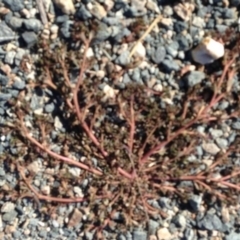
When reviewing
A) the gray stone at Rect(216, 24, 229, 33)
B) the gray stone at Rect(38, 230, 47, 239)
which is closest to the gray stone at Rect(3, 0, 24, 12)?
the gray stone at Rect(216, 24, 229, 33)

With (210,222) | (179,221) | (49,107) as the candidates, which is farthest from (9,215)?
(210,222)

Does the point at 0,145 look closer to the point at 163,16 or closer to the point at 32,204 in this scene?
the point at 32,204

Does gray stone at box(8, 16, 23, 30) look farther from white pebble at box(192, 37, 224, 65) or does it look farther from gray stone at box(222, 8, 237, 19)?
gray stone at box(222, 8, 237, 19)

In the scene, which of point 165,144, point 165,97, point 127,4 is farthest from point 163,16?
point 165,144

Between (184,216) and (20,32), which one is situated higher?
(20,32)

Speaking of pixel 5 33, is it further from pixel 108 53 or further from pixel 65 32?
pixel 108 53
